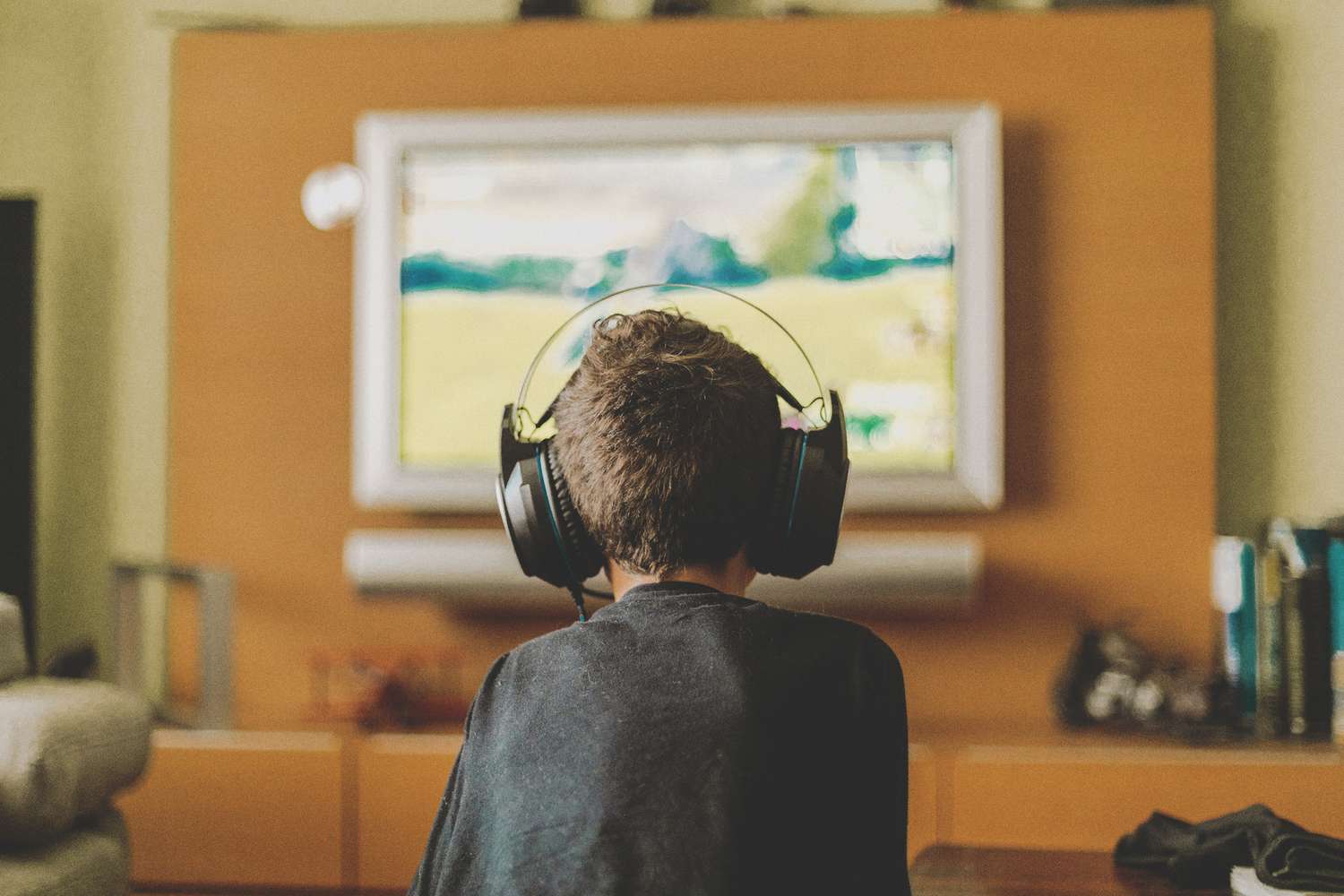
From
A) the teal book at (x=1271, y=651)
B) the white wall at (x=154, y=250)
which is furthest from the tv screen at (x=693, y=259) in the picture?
the teal book at (x=1271, y=651)

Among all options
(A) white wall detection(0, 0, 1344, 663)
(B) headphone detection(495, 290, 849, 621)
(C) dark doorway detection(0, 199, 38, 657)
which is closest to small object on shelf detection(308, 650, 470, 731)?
(A) white wall detection(0, 0, 1344, 663)

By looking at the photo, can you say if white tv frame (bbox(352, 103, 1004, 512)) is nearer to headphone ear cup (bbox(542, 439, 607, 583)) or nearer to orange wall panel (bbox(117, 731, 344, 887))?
orange wall panel (bbox(117, 731, 344, 887))

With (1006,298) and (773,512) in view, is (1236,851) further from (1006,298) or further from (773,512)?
(1006,298)

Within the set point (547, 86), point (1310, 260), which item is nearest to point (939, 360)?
point (1310, 260)

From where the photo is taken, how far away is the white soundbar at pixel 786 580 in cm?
234

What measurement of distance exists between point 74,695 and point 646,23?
1787mm

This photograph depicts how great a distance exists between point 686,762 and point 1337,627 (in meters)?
1.81

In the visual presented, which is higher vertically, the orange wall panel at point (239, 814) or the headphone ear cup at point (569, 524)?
the headphone ear cup at point (569, 524)

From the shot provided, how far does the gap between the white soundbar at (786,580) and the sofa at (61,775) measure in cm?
89

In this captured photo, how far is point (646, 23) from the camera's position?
255cm

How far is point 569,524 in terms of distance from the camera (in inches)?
41.5

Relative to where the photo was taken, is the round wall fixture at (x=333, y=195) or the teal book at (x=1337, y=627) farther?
the round wall fixture at (x=333, y=195)

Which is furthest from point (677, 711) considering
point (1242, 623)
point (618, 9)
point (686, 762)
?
point (618, 9)

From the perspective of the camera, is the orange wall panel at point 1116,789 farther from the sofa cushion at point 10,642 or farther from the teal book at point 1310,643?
the sofa cushion at point 10,642
